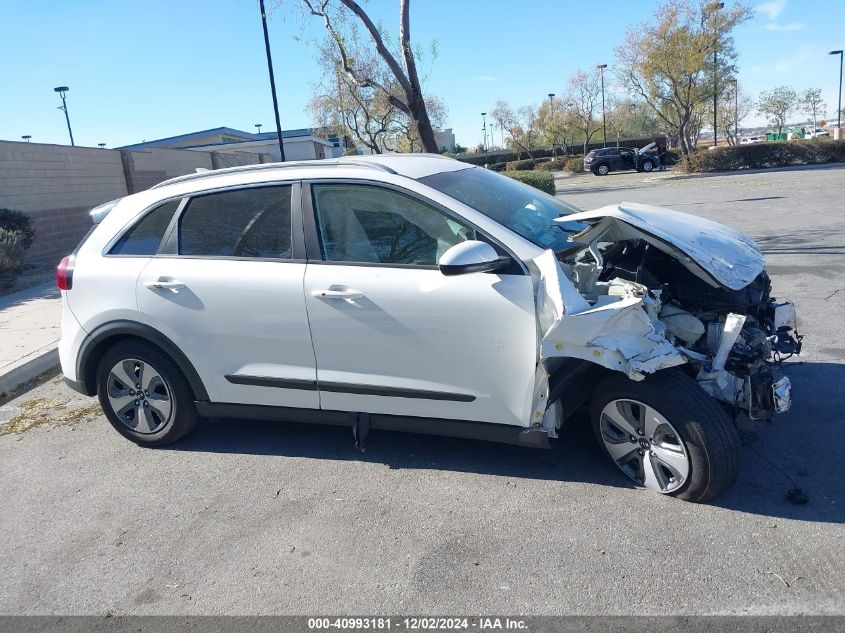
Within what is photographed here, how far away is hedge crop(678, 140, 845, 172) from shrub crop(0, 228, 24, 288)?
93.8 ft

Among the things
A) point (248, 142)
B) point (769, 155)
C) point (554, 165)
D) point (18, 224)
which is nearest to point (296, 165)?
point (18, 224)

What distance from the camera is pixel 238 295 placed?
3957mm

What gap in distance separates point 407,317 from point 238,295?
1088mm

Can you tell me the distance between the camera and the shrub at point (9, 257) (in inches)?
434

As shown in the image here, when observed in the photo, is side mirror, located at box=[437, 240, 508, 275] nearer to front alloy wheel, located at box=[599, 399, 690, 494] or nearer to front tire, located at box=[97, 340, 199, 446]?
front alloy wheel, located at box=[599, 399, 690, 494]

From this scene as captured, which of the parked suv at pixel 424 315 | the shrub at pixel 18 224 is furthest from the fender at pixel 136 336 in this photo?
the shrub at pixel 18 224

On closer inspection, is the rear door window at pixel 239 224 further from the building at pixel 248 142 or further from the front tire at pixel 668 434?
the building at pixel 248 142

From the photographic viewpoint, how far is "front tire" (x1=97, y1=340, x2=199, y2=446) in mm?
4289

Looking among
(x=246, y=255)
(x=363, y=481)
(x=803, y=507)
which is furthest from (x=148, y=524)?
(x=803, y=507)

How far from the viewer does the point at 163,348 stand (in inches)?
165

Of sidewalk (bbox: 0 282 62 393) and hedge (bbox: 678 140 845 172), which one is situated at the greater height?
hedge (bbox: 678 140 845 172)

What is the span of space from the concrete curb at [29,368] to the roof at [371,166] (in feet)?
9.35

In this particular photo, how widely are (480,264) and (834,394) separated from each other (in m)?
2.78

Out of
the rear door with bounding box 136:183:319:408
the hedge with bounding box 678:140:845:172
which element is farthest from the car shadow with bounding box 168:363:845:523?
the hedge with bounding box 678:140:845:172
